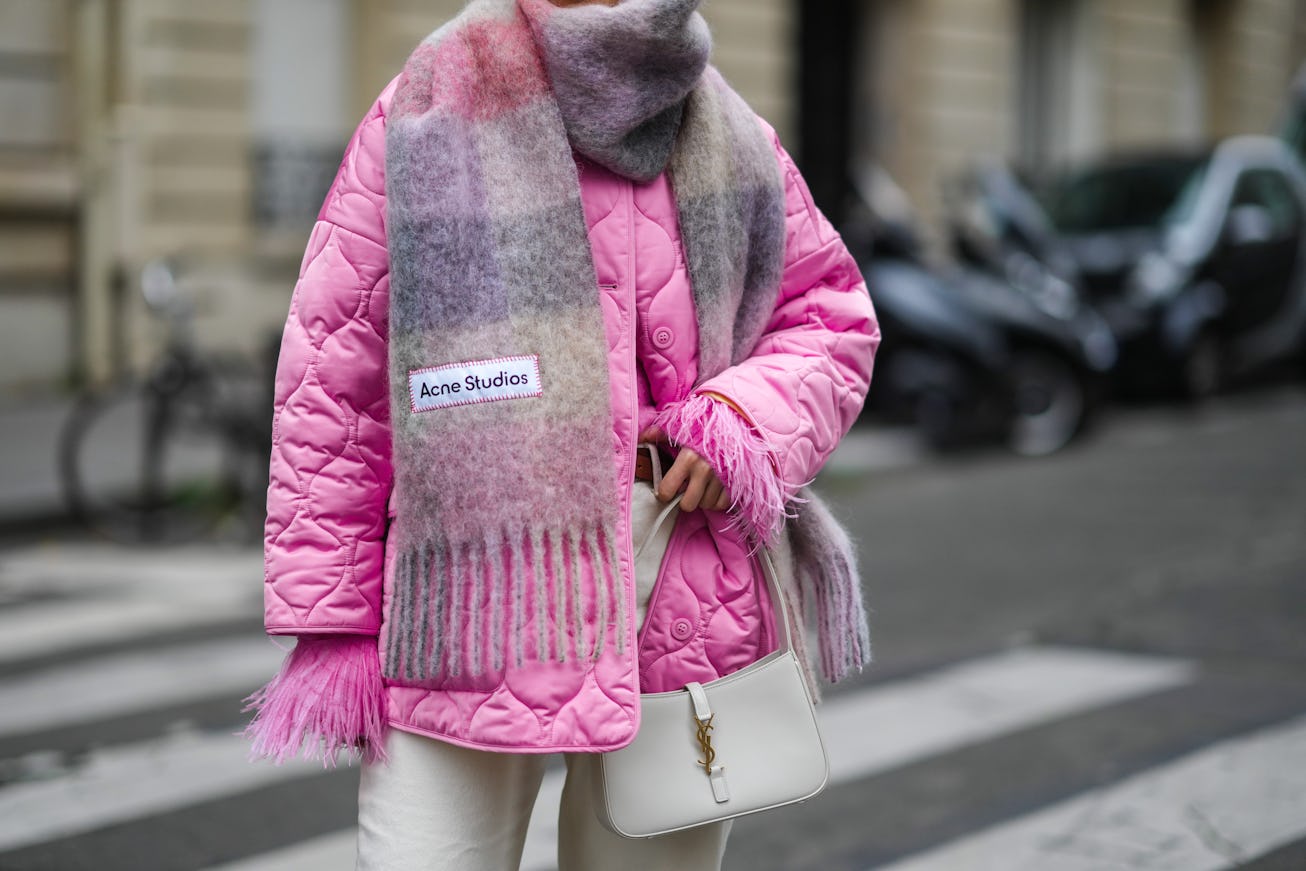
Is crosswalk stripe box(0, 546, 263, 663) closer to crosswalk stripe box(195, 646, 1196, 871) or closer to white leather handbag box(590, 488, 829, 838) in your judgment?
crosswalk stripe box(195, 646, 1196, 871)

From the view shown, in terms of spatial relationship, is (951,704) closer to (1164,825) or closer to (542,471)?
(1164,825)

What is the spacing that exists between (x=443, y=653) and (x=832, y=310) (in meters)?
0.71

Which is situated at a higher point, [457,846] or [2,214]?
[2,214]

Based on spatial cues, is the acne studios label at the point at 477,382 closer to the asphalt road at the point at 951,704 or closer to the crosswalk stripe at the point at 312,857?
the asphalt road at the point at 951,704

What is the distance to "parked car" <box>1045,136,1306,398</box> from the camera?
37.3 feet

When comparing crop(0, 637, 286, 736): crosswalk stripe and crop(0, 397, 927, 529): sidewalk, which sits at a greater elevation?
crop(0, 397, 927, 529): sidewalk

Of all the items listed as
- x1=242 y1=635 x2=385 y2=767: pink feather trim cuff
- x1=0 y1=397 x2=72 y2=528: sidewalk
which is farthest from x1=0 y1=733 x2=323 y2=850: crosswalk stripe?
x1=0 y1=397 x2=72 y2=528: sidewalk

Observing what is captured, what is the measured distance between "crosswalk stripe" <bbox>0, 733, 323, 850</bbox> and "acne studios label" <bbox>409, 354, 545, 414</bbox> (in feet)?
7.72

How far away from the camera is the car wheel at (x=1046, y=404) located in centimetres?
998

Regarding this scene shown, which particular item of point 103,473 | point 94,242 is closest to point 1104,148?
point 94,242

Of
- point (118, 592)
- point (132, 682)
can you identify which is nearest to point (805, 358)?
point (132, 682)

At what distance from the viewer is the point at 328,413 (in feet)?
6.72

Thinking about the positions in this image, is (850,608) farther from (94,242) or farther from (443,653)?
(94,242)

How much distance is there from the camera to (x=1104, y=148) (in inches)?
818
